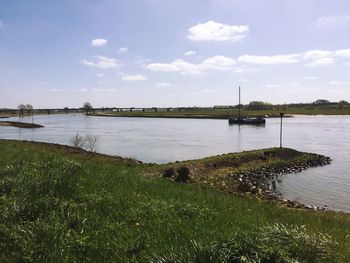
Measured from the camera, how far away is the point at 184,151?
44812mm

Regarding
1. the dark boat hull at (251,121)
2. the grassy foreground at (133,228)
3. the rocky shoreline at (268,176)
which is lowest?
the rocky shoreline at (268,176)

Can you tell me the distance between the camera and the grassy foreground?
16.8ft

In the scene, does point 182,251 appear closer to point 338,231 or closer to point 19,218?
point 19,218

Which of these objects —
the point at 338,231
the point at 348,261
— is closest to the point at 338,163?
the point at 338,231

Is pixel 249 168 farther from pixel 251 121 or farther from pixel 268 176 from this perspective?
pixel 251 121

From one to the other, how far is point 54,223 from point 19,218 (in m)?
0.81

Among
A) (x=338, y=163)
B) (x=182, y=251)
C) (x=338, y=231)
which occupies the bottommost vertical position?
(x=338, y=163)

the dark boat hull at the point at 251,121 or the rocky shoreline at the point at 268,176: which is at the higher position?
the dark boat hull at the point at 251,121

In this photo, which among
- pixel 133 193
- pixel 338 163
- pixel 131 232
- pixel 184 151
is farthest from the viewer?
pixel 184 151

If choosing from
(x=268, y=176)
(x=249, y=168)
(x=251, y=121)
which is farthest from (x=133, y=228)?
(x=251, y=121)

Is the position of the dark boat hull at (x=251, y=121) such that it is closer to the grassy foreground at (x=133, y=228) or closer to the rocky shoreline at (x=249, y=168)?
the rocky shoreline at (x=249, y=168)

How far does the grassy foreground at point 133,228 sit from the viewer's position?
513 centimetres

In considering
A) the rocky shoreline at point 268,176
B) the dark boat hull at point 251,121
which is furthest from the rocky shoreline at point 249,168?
the dark boat hull at point 251,121

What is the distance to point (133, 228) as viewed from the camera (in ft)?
22.3
